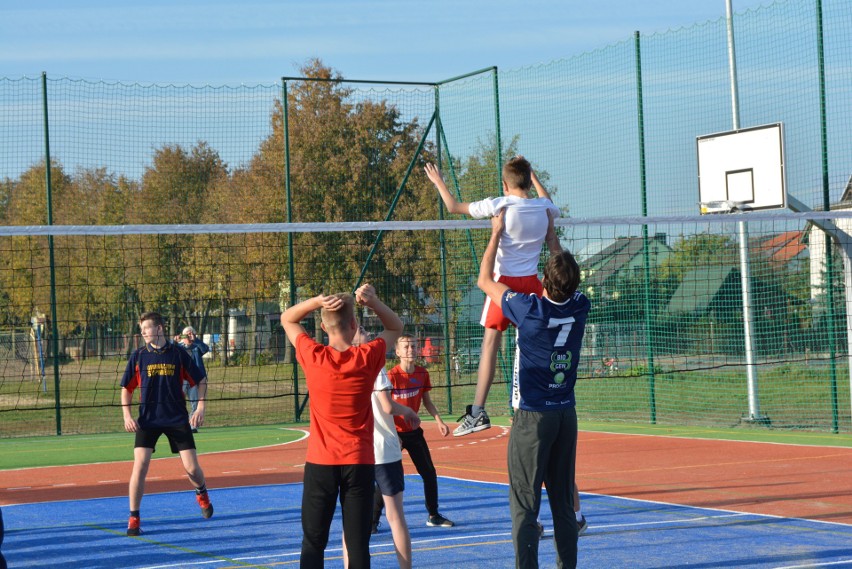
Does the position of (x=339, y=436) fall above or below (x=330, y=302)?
below

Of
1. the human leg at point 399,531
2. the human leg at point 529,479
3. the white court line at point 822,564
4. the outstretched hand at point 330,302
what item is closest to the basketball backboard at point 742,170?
the white court line at point 822,564

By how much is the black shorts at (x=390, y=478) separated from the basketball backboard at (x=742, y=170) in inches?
387

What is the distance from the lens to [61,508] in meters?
11.1

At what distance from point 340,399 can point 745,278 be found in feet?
41.7

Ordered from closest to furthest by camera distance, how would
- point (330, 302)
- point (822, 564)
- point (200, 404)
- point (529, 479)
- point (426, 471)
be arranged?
1. point (330, 302)
2. point (529, 479)
3. point (822, 564)
4. point (426, 471)
5. point (200, 404)

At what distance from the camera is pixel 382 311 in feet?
19.7

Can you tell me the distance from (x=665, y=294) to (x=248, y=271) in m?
8.64

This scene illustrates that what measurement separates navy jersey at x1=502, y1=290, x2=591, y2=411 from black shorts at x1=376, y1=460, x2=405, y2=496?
149 cm

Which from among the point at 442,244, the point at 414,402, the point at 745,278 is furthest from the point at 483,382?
the point at 442,244

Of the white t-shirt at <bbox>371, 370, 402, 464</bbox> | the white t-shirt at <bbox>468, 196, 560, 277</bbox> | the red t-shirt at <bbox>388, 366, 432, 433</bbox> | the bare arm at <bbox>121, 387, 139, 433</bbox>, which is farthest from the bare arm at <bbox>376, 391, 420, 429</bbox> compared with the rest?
the bare arm at <bbox>121, 387, 139, 433</bbox>

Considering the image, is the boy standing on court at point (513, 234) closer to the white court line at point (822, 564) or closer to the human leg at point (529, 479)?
the human leg at point (529, 479)

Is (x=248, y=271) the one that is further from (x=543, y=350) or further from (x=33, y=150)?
(x=543, y=350)

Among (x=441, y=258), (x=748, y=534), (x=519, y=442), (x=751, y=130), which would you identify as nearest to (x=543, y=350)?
(x=519, y=442)

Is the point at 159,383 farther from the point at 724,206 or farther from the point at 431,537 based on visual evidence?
the point at 724,206
